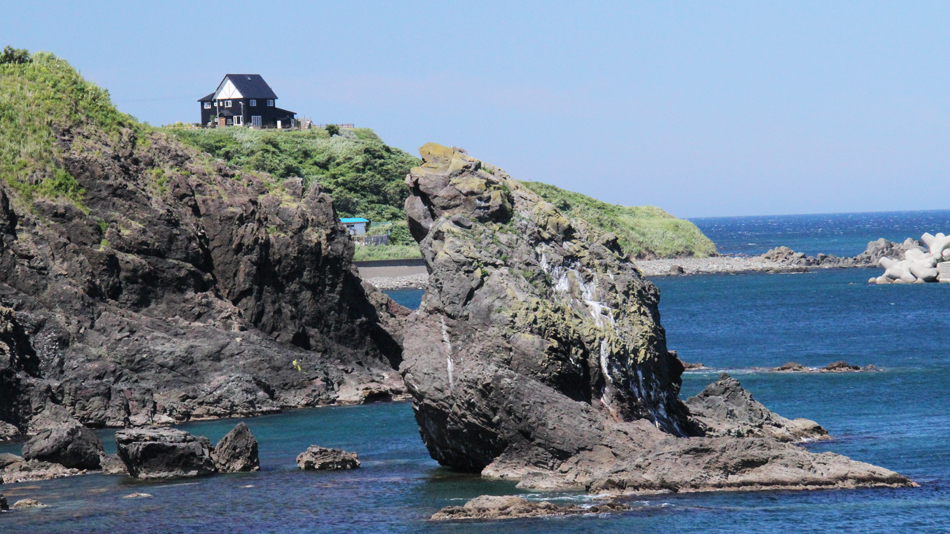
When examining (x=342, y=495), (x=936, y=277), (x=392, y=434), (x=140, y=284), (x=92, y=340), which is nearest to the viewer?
(x=342, y=495)

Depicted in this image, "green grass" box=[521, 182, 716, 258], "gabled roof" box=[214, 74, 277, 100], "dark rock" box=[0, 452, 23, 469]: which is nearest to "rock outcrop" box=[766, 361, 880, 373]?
"dark rock" box=[0, 452, 23, 469]

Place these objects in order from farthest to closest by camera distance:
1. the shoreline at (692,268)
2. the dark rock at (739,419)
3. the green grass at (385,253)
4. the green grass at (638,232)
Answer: the green grass at (638,232), the green grass at (385,253), the shoreline at (692,268), the dark rock at (739,419)

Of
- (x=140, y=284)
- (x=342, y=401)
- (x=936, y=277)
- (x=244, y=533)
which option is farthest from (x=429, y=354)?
(x=936, y=277)

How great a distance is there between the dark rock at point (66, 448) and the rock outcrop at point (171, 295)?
8.21 m

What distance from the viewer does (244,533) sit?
83.7 feet

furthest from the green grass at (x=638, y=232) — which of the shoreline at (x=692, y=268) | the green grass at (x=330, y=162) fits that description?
the green grass at (x=330, y=162)

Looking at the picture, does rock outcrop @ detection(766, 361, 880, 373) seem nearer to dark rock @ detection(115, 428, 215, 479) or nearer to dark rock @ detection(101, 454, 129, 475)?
dark rock @ detection(115, 428, 215, 479)

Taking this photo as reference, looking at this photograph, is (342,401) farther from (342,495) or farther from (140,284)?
(342,495)

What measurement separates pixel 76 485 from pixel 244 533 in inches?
353

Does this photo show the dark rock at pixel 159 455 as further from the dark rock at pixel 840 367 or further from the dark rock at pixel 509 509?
the dark rock at pixel 840 367

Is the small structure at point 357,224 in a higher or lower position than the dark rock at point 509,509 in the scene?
higher

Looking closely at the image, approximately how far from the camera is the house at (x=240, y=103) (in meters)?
160

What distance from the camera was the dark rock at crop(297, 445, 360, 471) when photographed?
34062 mm

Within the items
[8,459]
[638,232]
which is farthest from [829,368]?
[638,232]
